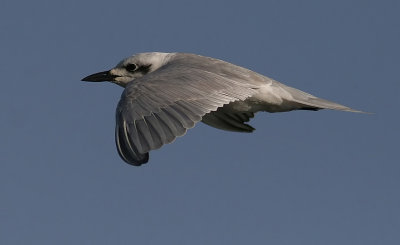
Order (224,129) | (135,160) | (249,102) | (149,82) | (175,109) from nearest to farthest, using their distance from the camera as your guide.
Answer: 1. (135,160)
2. (175,109)
3. (149,82)
4. (249,102)
5. (224,129)

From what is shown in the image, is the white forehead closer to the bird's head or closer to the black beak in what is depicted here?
the bird's head

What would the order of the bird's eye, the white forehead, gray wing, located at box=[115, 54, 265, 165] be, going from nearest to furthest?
gray wing, located at box=[115, 54, 265, 165]
the white forehead
the bird's eye

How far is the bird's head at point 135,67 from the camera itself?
47.8 feet

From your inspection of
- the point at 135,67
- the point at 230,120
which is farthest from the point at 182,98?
the point at 135,67

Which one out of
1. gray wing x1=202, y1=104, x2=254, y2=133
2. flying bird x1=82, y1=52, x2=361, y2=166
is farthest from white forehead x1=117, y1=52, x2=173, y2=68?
gray wing x1=202, y1=104, x2=254, y2=133

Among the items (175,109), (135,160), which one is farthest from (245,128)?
(135,160)

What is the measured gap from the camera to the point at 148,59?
1462 cm

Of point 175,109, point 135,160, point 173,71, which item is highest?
point 173,71

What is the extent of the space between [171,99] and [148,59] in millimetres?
3065

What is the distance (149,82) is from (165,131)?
56.7 inches

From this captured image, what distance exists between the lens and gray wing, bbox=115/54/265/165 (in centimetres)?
1084

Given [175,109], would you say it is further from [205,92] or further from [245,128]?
[245,128]

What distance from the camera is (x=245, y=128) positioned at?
14328 mm

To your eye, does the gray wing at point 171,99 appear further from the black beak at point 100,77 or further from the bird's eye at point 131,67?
the black beak at point 100,77
